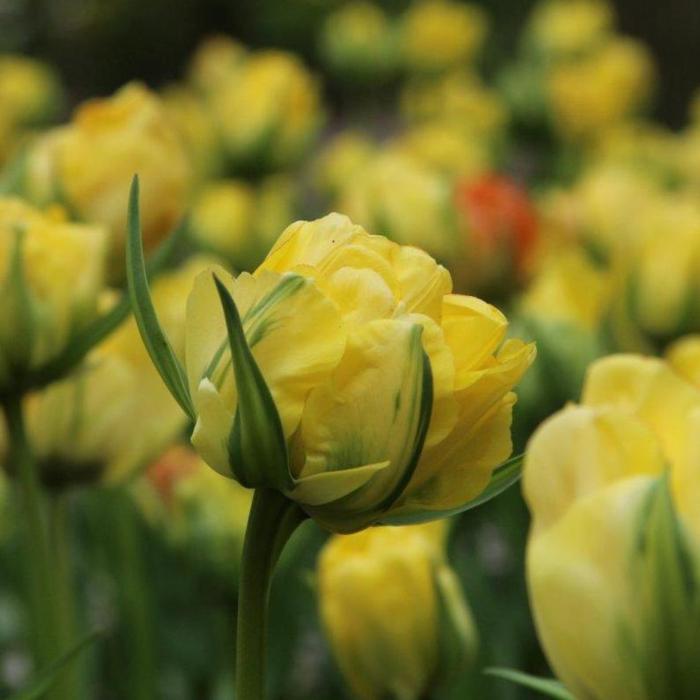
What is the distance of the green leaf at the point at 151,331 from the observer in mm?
370

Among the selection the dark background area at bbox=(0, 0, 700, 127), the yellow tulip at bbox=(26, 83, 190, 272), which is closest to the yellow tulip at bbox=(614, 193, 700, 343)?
the yellow tulip at bbox=(26, 83, 190, 272)

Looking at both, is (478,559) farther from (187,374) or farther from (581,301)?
(187,374)

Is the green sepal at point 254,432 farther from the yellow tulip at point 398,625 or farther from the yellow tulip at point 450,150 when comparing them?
the yellow tulip at point 450,150

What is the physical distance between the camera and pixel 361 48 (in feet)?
6.44

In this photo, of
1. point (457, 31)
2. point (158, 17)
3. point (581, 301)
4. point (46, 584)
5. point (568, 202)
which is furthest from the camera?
point (158, 17)

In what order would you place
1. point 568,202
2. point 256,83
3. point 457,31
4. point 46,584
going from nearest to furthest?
1. point 46,584
2. point 568,202
3. point 256,83
4. point 457,31

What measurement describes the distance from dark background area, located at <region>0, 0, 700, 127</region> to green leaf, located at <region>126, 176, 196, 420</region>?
11.1ft

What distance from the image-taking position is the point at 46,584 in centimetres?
59

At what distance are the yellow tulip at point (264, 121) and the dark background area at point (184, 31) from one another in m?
2.28

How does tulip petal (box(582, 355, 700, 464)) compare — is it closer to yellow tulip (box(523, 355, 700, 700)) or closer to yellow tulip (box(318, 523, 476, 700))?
yellow tulip (box(523, 355, 700, 700))

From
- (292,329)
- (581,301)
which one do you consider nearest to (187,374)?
(292,329)

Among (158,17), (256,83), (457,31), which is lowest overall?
(158,17)

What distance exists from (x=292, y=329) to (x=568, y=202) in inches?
37.5

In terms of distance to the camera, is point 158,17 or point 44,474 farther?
point 158,17
